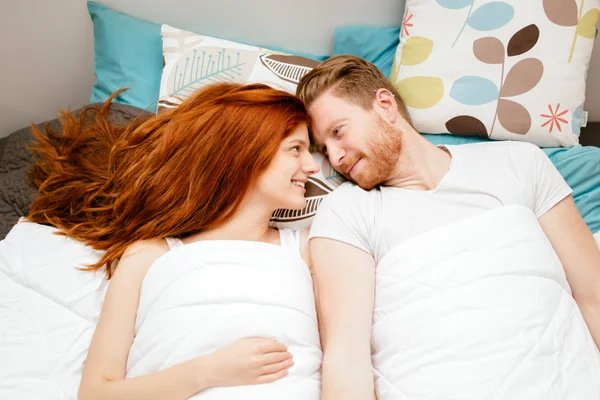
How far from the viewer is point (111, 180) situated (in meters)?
1.29

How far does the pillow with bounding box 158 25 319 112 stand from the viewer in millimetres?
1512

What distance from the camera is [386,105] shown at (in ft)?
4.41

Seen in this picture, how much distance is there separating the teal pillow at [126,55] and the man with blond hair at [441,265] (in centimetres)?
60

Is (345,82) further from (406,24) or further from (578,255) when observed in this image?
(578,255)

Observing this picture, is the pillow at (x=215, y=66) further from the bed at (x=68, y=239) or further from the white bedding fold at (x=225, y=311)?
the white bedding fold at (x=225, y=311)

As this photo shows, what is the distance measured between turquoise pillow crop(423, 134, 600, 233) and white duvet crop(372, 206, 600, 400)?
0.36 metres

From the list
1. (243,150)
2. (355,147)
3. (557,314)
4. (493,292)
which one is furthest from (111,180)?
(557,314)

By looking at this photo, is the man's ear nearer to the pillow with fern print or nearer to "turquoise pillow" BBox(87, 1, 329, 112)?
the pillow with fern print

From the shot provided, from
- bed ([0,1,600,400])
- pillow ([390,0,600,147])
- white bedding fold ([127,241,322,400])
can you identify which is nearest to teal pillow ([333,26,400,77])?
bed ([0,1,600,400])

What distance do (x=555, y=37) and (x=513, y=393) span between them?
1027mm

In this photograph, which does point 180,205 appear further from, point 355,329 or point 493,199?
point 493,199

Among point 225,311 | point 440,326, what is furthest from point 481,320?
point 225,311

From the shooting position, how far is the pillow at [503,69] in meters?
1.42

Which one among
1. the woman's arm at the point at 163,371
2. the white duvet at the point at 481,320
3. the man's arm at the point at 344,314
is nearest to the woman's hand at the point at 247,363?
the woman's arm at the point at 163,371
